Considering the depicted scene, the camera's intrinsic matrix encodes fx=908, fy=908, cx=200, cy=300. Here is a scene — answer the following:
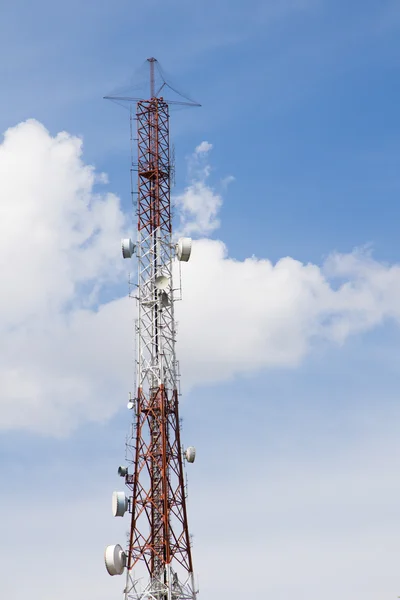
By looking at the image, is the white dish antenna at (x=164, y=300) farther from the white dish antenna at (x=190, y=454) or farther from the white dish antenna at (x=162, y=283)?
the white dish antenna at (x=190, y=454)

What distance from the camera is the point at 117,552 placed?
238 ft

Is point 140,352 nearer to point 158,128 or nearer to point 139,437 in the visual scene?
point 139,437

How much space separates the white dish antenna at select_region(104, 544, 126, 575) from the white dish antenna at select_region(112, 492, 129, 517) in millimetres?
2609

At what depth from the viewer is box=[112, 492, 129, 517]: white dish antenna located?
74062mm

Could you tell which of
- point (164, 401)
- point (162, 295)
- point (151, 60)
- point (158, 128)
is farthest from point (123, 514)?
point (151, 60)

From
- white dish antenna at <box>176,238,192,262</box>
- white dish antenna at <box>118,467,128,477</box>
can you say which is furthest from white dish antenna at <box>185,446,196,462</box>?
white dish antenna at <box>176,238,192,262</box>

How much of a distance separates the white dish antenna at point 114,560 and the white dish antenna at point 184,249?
25.5 meters

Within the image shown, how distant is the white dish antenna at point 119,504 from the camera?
74062 millimetres

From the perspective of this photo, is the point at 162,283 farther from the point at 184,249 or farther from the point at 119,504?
the point at 119,504

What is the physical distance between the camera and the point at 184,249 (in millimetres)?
81188

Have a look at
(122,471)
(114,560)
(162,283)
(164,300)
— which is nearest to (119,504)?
(122,471)

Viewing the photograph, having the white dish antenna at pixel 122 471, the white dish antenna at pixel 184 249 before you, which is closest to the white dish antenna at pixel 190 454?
the white dish antenna at pixel 122 471

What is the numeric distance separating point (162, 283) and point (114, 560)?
78.1 ft

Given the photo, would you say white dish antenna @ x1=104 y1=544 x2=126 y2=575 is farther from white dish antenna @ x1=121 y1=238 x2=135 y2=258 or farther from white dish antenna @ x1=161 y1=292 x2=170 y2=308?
white dish antenna @ x1=121 y1=238 x2=135 y2=258
